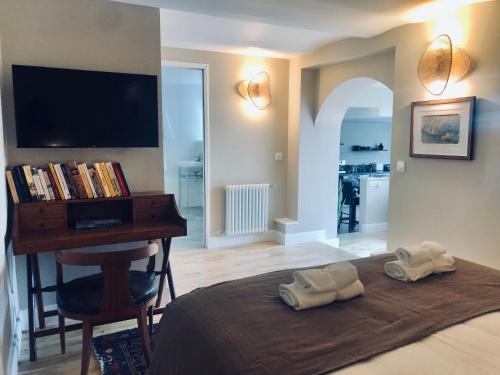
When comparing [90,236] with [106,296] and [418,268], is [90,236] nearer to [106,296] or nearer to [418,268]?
[106,296]

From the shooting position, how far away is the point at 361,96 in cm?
585

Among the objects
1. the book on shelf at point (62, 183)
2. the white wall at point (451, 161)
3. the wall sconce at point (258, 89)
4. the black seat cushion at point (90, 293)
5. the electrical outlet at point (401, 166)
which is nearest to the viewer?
the black seat cushion at point (90, 293)

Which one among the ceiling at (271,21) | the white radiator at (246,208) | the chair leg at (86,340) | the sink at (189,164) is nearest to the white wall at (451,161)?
the ceiling at (271,21)

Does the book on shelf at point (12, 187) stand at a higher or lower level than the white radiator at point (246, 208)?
higher

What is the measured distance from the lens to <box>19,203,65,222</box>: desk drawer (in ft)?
8.02

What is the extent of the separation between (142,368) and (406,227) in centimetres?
254

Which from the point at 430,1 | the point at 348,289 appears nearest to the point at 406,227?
the point at 430,1

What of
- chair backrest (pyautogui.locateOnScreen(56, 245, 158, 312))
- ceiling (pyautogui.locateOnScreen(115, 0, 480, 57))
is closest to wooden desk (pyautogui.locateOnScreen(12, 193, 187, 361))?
chair backrest (pyautogui.locateOnScreen(56, 245, 158, 312))

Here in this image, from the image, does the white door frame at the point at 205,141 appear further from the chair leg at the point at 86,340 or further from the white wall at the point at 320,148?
the chair leg at the point at 86,340

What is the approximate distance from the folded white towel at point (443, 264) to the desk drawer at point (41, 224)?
2.32 metres

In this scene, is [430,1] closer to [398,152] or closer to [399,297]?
[398,152]

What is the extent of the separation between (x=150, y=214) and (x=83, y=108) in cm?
90

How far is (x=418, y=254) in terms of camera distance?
6.19ft

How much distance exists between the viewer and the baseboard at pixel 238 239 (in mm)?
4746
